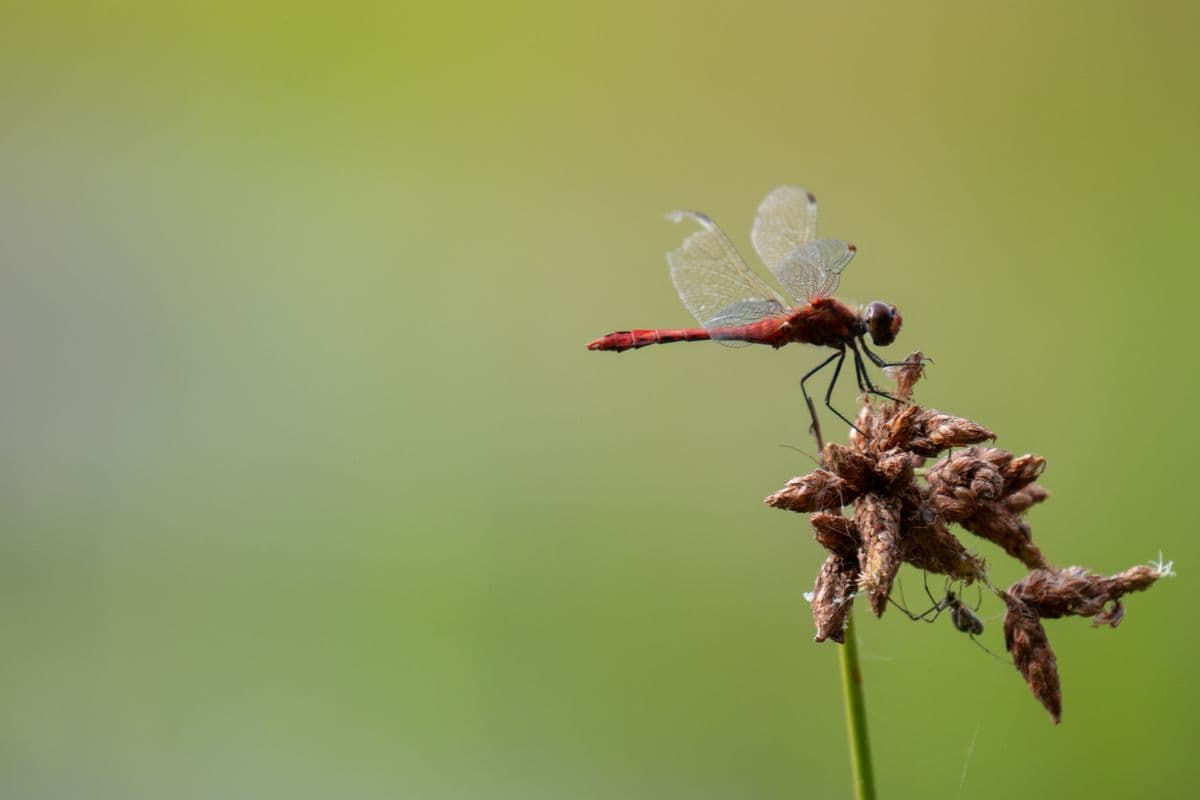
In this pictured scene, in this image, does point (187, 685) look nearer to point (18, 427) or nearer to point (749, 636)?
point (18, 427)

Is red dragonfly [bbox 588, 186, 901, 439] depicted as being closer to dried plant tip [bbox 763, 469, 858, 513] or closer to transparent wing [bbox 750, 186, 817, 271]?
transparent wing [bbox 750, 186, 817, 271]

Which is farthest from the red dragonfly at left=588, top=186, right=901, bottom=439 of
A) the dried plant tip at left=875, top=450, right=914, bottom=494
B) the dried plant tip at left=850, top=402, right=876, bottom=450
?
the dried plant tip at left=875, top=450, right=914, bottom=494

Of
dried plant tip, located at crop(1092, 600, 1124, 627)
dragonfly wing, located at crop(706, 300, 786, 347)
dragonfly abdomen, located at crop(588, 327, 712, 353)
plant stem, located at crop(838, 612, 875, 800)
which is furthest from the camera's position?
dragonfly abdomen, located at crop(588, 327, 712, 353)

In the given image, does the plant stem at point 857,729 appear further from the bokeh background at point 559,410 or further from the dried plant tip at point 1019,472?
the bokeh background at point 559,410

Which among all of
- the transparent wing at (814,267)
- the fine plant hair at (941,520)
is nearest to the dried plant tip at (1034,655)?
the fine plant hair at (941,520)

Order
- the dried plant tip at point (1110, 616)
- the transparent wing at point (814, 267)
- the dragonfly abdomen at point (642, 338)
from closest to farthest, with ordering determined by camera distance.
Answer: the dried plant tip at point (1110, 616), the transparent wing at point (814, 267), the dragonfly abdomen at point (642, 338)

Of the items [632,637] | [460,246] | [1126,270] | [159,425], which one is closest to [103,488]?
[159,425]

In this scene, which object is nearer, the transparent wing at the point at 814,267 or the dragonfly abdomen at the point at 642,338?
the transparent wing at the point at 814,267
